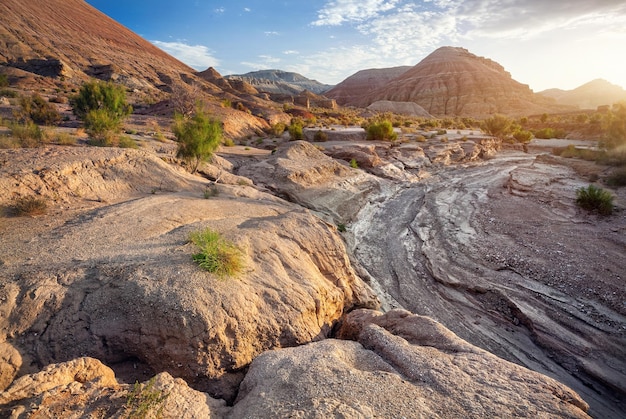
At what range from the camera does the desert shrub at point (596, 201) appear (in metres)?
12.6

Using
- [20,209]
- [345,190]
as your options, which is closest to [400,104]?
[345,190]

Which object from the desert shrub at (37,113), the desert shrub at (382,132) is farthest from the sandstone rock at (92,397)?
the desert shrub at (382,132)

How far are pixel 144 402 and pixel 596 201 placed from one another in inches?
664

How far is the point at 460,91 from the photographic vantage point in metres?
83.5

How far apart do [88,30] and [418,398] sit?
301ft

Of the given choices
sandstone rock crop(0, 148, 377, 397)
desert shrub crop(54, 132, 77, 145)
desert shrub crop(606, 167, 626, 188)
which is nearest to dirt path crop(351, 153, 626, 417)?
desert shrub crop(606, 167, 626, 188)

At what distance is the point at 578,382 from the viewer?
6.73 metres

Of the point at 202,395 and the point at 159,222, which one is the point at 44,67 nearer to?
the point at 159,222

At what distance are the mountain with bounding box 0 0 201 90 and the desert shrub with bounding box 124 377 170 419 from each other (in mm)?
51090

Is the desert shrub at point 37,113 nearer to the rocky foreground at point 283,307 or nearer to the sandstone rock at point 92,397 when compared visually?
the rocky foreground at point 283,307

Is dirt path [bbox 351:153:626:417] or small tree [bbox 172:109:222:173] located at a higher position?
small tree [bbox 172:109:222:173]

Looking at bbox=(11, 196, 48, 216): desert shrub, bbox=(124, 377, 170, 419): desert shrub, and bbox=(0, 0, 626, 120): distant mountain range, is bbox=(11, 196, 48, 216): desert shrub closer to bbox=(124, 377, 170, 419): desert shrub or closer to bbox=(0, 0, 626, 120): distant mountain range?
bbox=(124, 377, 170, 419): desert shrub

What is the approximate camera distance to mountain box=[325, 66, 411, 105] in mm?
117738

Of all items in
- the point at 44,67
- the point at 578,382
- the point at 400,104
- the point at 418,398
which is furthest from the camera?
the point at 400,104
